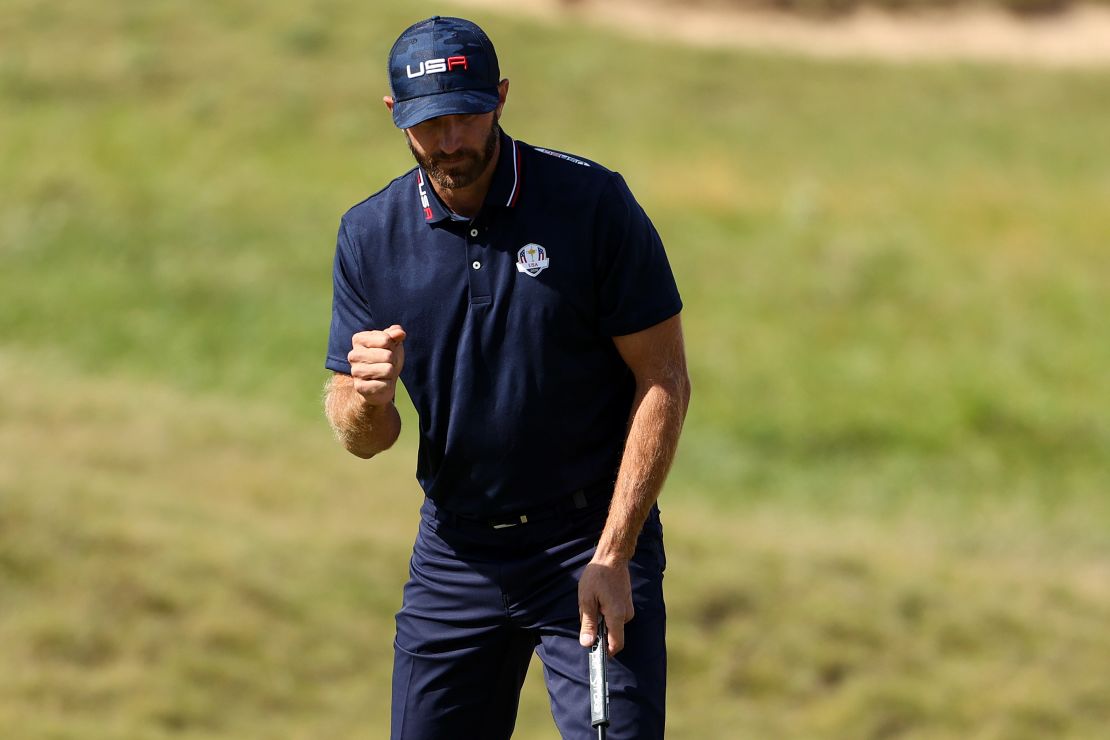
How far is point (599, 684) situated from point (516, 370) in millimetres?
851

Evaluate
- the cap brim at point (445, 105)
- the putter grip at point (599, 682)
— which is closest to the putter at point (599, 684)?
the putter grip at point (599, 682)

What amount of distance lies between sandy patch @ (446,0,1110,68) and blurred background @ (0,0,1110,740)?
0.91 feet

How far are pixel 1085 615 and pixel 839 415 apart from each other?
6120mm

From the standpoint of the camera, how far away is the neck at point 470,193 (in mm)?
4328

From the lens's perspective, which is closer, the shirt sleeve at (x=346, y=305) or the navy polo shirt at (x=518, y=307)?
the navy polo shirt at (x=518, y=307)

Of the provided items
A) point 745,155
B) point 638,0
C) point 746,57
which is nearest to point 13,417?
point 745,155

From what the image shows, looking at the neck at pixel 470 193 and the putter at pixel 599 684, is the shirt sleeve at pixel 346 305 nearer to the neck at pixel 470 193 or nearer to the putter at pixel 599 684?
the neck at pixel 470 193

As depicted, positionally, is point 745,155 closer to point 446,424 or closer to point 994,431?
point 994,431

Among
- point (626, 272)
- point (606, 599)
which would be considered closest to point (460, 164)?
point (626, 272)

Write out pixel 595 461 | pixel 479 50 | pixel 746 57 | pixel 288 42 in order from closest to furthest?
pixel 479 50 < pixel 595 461 < pixel 288 42 < pixel 746 57

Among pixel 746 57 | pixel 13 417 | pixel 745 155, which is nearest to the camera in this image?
pixel 13 417

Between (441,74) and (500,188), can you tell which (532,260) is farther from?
(441,74)

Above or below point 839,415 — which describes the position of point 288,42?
above

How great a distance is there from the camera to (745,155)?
23703mm
